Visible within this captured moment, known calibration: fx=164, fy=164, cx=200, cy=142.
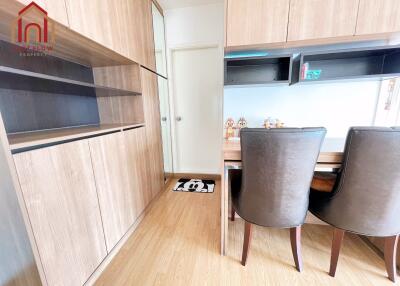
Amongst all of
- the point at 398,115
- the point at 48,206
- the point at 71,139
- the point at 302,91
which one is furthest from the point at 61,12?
the point at 398,115

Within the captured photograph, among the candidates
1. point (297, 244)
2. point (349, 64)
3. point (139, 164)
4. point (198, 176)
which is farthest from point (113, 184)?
point (349, 64)

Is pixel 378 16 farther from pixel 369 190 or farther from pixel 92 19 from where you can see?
pixel 92 19

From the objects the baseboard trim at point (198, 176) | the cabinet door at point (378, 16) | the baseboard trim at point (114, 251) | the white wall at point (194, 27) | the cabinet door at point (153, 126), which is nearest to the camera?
the baseboard trim at point (114, 251)

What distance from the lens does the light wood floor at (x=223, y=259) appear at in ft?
3.87

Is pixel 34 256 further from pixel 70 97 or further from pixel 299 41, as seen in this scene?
pixel 299 41

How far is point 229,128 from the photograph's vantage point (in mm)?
1979

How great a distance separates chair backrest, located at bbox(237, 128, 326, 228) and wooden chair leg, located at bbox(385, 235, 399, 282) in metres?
0.60

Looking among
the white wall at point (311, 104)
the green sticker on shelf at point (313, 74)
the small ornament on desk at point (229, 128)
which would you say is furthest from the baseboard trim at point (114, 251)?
the green sticker on shelf at point (313, 74)

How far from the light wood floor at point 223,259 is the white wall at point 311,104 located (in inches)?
46.8

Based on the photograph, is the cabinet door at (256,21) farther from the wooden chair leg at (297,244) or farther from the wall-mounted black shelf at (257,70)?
the wooden chair leg at (297,244)

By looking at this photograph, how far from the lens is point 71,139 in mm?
1013

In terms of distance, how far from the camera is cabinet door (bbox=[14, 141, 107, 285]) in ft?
2.59

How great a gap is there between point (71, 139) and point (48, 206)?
15.2 inches

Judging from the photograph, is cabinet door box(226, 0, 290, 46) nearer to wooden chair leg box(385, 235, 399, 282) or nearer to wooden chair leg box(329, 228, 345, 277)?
wooden chair leg box(329, 228, 345, 277)
